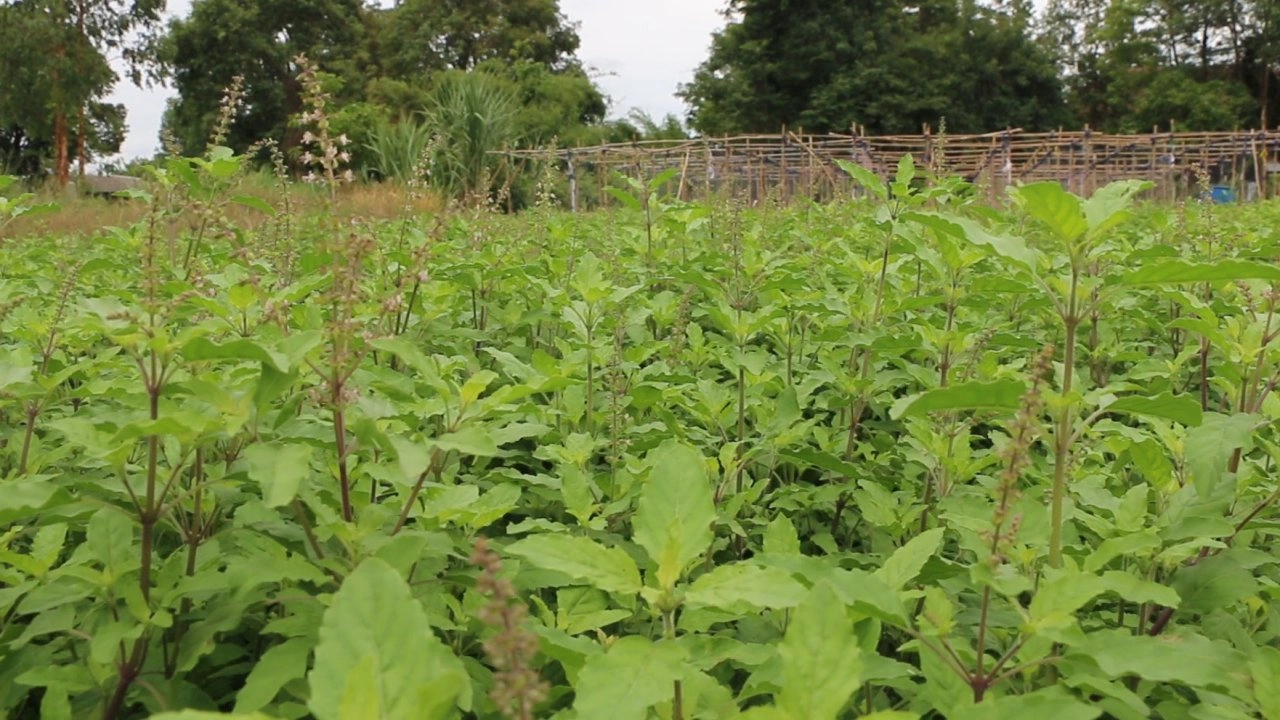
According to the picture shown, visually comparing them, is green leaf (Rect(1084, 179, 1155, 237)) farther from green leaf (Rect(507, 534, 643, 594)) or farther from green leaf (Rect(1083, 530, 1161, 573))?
green leaf (Rect(507, 534, 643, 594))

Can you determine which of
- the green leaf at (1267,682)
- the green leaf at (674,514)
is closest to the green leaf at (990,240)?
the green leaf at (674,514)

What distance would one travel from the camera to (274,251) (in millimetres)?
3738

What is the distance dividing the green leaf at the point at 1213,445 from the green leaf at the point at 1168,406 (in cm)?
17

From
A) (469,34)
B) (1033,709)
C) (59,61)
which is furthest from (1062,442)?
(469,34)

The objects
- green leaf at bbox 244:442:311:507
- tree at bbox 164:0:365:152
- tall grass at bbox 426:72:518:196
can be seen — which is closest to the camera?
green leaf at bbox 244:442:311:507

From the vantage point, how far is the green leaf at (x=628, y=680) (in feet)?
4.20

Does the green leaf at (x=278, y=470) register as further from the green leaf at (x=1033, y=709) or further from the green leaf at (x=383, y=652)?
the green leaf at (x=1033, y=709)

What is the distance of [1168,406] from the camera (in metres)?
1.60

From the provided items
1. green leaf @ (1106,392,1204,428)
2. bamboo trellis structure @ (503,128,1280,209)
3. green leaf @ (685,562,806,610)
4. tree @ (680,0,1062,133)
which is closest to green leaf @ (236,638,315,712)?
green leaf @ (685,562,806,610)

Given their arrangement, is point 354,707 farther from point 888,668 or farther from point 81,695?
point 81,695

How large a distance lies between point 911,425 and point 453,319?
2152mm

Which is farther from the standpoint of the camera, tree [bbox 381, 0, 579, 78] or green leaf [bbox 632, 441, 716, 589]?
tree [bbox 381, 0, 579, 78]

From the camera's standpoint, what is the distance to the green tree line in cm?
5341

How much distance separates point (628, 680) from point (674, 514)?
30 cm
